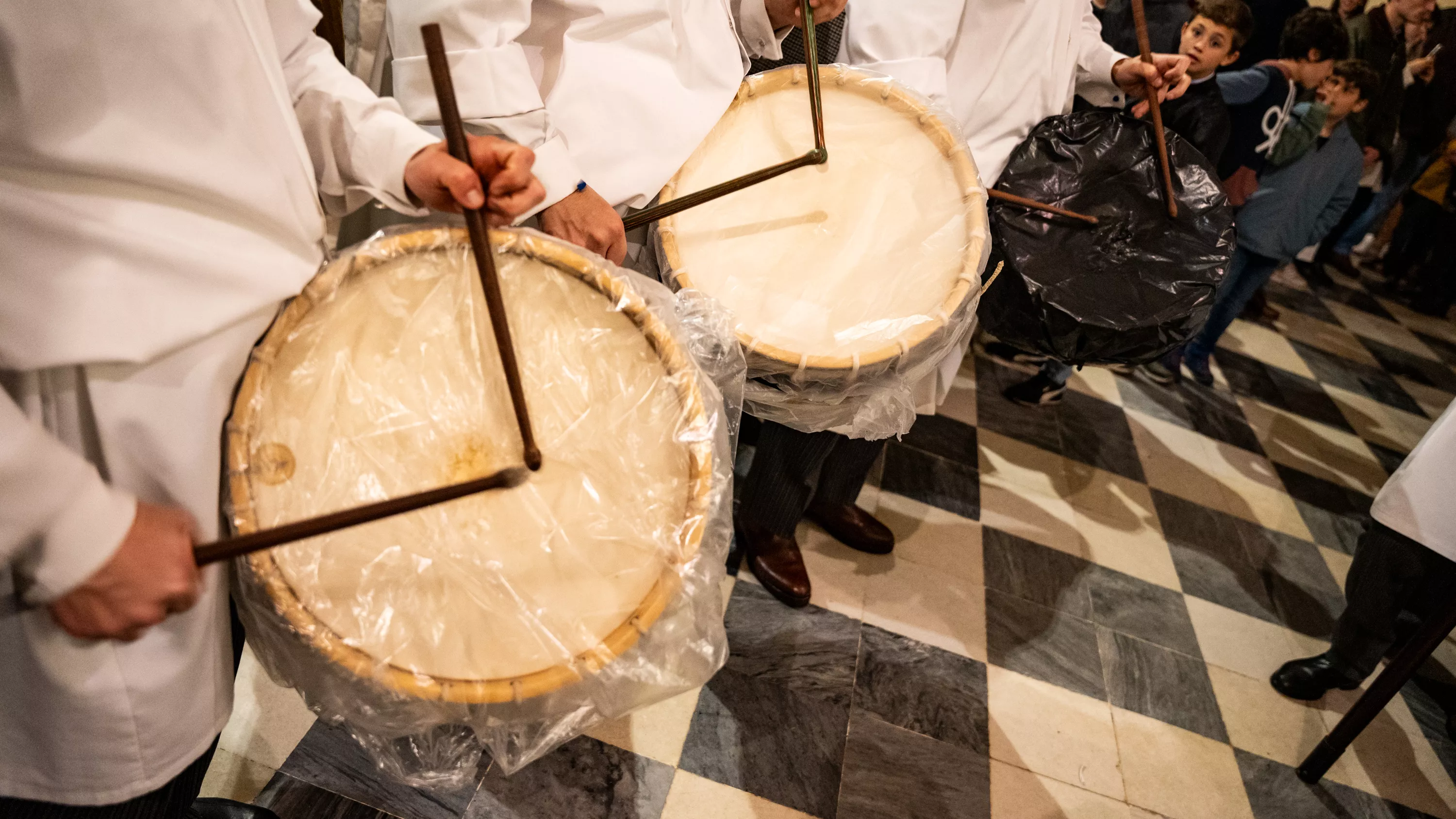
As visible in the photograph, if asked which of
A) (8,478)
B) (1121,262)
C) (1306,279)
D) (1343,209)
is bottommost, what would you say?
(1306,279)

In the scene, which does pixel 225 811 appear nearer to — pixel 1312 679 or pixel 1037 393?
pixel 1312 679

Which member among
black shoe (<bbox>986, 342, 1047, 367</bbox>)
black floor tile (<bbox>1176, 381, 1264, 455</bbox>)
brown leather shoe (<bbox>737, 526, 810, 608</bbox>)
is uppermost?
brown leather shoe (<bbox>737, 526, 810, 608</bbox>)

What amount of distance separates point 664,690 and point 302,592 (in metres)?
0.41

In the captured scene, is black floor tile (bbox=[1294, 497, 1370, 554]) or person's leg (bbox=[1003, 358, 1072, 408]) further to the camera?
person's leg (bbox=[1003, 358, 1072, 408])

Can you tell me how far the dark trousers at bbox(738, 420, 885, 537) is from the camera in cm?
166

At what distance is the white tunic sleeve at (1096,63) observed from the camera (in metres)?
1.63

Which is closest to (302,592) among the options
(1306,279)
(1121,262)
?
(1121,262)

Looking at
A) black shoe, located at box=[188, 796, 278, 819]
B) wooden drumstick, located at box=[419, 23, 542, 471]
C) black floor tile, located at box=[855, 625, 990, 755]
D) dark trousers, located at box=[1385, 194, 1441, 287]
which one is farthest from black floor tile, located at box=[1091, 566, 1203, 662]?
dark trousers, located at box=[1385, 194, 1441, 287]

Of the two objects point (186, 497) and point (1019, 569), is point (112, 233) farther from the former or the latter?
point (1019, 569)

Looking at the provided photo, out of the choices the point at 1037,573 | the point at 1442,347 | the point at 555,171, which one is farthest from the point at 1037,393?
the point at 1442,347

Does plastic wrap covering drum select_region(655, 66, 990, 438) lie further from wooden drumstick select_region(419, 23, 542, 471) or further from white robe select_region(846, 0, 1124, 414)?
wooden drumstick select_region(419, 23, 542, 471)

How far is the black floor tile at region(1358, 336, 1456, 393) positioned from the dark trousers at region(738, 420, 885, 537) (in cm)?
468

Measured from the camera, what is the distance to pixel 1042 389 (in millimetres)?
2947

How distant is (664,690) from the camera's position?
84 centimetres
